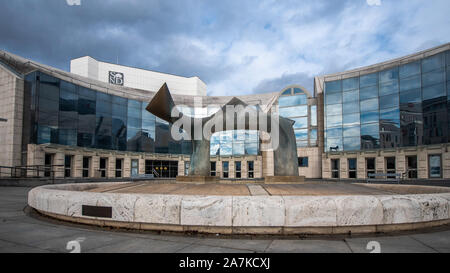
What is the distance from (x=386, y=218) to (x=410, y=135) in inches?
1149

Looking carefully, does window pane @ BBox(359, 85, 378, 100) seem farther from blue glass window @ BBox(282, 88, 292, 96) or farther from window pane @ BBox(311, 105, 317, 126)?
blue glass window @ BBox(282, 88, 292, 96)

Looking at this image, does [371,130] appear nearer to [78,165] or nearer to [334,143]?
[334,143]

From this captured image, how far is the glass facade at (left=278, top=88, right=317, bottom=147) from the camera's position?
128 feet

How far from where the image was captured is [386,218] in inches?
217

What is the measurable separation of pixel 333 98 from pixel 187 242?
34847mm

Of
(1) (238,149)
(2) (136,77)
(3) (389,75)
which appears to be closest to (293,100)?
(1) (238,149)

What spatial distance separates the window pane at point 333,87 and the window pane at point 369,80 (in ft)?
8.54

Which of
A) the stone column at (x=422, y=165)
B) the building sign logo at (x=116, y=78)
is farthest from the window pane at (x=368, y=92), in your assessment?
the building sign logo at (x=116, y=78)

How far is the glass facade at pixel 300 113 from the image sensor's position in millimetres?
39031

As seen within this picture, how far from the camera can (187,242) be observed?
15.9 ft

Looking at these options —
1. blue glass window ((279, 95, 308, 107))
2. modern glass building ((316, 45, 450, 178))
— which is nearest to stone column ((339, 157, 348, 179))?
modern glass building ((316, 45, 450, 178))

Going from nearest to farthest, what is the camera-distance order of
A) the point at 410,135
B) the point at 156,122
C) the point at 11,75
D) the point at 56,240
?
the point at 56,240
the point at 11,75
the point at 410,135
the point at 156,122
